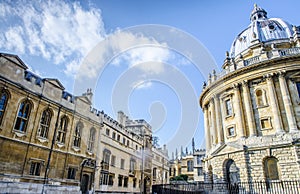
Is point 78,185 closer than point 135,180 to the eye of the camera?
Yes

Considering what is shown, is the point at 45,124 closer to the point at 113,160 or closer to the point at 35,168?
the point at 35,168

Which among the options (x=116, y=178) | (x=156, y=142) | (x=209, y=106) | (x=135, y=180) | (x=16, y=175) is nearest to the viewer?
(x=16, y=175)

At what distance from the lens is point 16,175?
1661 centimetres

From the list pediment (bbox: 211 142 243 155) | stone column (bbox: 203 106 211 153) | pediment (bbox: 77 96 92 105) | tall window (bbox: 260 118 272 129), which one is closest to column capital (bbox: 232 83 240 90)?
tall window (bbox: 260 118 272 129)

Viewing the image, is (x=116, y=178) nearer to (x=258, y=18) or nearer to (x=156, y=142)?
(x=156, y=142)

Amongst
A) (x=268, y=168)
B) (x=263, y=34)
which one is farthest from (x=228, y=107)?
(x=263, y=34)

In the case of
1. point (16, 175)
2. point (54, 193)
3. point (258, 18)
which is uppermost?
point (258, 18)

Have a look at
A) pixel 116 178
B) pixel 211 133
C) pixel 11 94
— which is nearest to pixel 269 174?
pixel 211 133

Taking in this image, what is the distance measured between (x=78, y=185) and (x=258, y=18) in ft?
A: 136

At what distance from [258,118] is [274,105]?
7.16ft

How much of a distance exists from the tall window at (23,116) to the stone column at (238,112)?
2188 centimetres

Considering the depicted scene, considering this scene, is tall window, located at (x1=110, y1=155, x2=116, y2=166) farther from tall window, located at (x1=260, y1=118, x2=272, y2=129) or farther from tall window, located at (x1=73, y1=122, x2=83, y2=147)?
tall window, located at (x1=260, y1=118, x2=272, y2=129)

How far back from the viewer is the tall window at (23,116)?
1783cm

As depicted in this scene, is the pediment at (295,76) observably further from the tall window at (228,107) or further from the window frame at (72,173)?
the window frame at (72,173)
